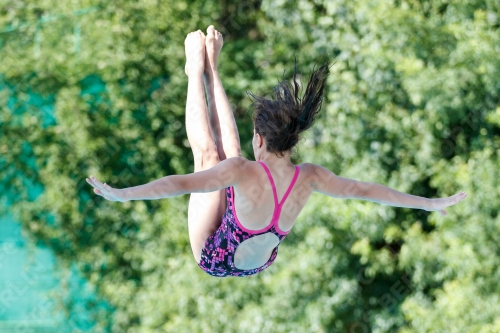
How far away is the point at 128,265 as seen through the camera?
698 cm

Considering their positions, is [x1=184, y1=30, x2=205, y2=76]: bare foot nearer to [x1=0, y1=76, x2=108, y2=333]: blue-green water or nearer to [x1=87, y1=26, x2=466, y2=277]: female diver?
[x1=87, y1=26, x2=466, y2=277]: female diver

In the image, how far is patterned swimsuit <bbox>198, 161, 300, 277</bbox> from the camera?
9.22ft

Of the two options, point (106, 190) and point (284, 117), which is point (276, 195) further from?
point (106, 190)

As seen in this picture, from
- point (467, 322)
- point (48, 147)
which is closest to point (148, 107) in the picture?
point (48, 147)

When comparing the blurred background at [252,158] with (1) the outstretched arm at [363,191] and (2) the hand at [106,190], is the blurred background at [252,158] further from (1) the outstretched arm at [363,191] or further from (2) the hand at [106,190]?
(2) the hand at [106,190]

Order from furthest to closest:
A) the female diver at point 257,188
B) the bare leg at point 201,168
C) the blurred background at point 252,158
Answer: the blurred background at point 252,158
the bare leg at point 201,168
the female diver at point 257,188

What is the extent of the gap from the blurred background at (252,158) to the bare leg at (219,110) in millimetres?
2449

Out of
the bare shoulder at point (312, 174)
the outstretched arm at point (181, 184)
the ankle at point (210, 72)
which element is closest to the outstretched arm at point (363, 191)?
the bare shoulder at point (312, 174)

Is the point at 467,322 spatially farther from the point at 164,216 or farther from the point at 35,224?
the point at 35,224

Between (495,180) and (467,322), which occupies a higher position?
(495,180)

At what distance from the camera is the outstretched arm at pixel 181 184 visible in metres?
2.35

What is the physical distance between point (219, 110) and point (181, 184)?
87 cm

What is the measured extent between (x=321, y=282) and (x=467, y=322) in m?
1.14

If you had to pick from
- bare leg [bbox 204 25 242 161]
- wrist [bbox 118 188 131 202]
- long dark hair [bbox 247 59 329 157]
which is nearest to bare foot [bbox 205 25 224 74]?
bare leg [bbox 204 25 242 161]
